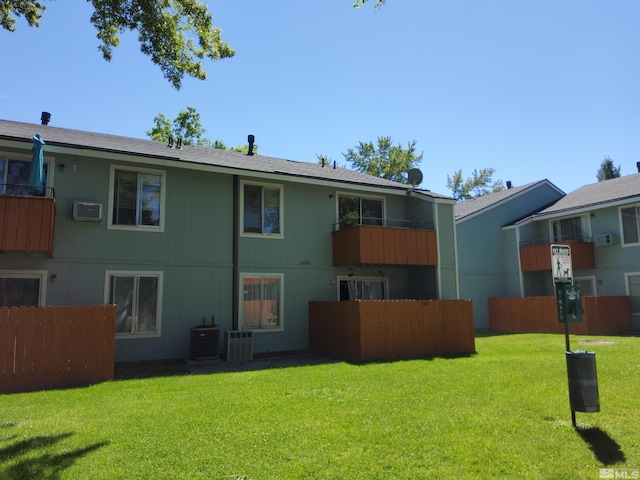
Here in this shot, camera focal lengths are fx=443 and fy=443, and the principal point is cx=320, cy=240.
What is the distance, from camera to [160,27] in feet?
27.9

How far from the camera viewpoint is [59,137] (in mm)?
12141

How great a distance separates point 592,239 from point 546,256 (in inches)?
83.7

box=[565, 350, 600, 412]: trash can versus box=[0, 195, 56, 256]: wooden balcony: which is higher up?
box=[0, 195, 56, 256]: wooden balcony

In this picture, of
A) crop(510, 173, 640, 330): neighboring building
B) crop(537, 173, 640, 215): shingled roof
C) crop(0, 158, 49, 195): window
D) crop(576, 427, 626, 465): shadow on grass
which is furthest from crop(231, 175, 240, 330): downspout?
crop(537, 173, 640, 215): shingled roof

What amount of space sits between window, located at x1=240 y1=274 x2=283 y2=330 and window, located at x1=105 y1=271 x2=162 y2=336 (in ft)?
8.05

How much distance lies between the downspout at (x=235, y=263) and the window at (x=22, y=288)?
15.6 ft

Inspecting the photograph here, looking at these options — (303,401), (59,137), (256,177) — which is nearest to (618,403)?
(303,401)

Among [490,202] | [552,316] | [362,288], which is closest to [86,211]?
[362,288]

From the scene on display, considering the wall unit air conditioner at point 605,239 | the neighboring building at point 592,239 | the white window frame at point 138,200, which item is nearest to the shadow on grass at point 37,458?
the white window frame at point 138,200

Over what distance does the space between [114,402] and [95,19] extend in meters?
6.99

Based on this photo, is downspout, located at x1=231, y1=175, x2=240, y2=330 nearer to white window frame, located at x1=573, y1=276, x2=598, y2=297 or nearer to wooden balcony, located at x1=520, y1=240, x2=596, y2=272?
Result: wooden balcony, located at x1=520, y1=240, x2=596, y2=272

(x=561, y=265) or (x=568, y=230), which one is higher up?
(x=568, y=230)

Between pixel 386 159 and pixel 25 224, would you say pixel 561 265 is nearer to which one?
pixel 25 224

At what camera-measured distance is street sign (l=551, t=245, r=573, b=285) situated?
6.10m
